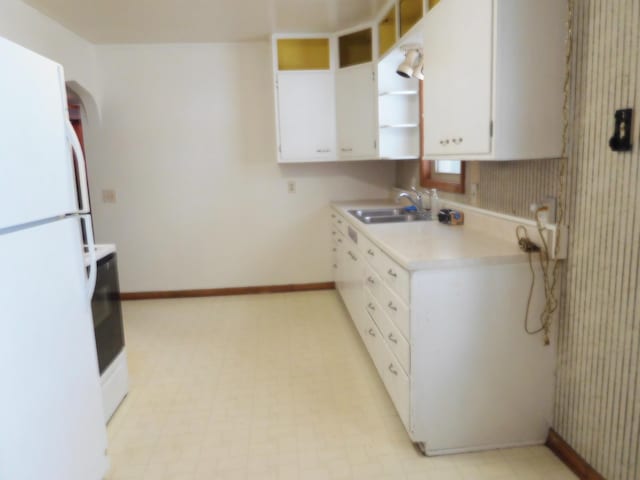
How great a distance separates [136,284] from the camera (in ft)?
14.9

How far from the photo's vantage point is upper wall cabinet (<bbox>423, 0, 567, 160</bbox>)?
5.82 ft

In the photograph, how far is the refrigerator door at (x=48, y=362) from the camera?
4.32 ft

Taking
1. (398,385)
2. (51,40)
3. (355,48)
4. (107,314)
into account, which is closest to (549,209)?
(398,385)

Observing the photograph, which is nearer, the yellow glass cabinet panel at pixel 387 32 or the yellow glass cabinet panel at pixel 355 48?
the yellow glass cabinet panel at pixel 387 32

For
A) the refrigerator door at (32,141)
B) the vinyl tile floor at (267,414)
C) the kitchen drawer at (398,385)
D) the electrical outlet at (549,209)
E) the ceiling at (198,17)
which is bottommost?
A: the vinyl tile floor at (267,414)

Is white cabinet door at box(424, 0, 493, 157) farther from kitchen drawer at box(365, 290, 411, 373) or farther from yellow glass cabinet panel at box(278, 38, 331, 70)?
yellow glass cabinet panel at box(278, 38, 331, 70)

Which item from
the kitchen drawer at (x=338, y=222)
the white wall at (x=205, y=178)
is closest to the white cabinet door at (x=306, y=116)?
the white wall at (x=205, y=178)

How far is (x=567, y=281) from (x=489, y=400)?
23.6 inches

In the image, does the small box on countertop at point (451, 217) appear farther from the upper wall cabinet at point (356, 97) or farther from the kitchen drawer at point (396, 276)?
the upper wall cabinet at point (356, 97)

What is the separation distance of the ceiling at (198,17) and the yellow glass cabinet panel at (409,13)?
34cm

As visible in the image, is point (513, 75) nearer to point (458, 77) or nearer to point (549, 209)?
point (458, 77)

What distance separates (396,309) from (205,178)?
9.37ft

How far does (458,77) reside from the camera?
209 cm

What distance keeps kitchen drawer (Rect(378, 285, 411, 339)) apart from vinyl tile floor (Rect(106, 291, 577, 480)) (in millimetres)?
532
